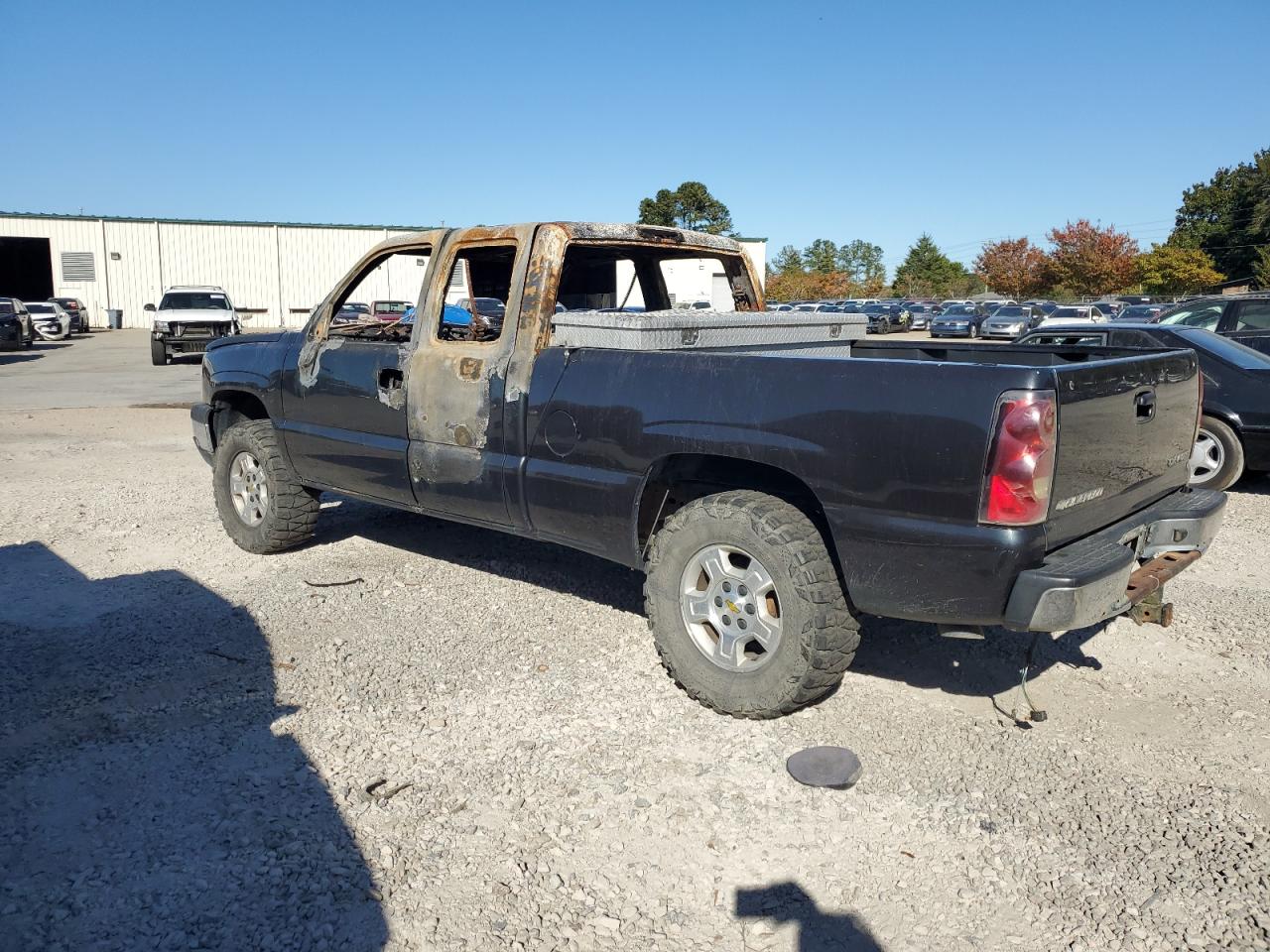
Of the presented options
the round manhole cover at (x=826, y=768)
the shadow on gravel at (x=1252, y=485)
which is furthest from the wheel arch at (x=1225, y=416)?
the round manhole cover at (x=826, y=768)

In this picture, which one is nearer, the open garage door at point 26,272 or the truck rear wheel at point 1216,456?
the truck rear wheel at point 1216,456

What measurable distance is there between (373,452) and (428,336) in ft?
2.44

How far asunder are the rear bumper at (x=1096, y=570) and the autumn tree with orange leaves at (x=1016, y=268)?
75.5 m

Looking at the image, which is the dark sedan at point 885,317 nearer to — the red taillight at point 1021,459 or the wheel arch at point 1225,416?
the wheel arch at point 1225,416

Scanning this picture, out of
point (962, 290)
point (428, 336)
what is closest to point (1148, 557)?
point (428, 336)

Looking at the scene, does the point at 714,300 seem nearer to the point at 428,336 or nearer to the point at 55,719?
the point at 428,336

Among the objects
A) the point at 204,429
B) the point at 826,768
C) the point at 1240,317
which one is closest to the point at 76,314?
the point at 204,429

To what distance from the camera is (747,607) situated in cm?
399

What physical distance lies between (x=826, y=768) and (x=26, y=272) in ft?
215

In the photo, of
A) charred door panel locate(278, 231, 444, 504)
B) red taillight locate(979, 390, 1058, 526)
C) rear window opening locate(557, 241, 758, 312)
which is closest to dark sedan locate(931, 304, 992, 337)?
rear window opening locate(557, 241, 758, 312)

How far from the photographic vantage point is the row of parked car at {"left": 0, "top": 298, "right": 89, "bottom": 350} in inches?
1099

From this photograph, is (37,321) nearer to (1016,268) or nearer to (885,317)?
(885,317)

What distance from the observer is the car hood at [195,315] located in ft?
81.5

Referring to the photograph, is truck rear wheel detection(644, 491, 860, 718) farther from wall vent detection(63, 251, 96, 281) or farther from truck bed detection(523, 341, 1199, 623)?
wall vent detection(63, 251, 96, 281)
